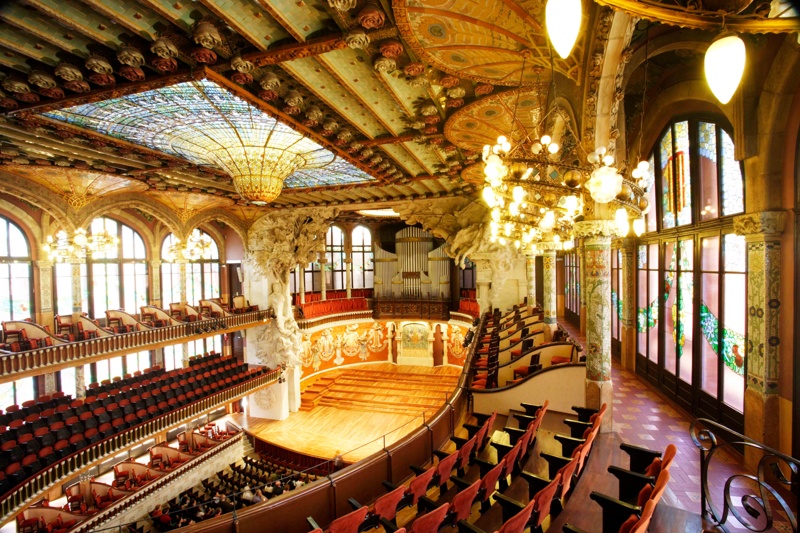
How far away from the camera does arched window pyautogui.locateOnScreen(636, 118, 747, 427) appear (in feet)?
17.2

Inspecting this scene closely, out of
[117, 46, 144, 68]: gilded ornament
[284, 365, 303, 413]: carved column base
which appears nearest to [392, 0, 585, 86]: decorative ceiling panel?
[117, 46, 144, 68]: gilded ornament

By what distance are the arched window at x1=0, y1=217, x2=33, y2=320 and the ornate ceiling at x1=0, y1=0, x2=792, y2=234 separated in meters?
4.51

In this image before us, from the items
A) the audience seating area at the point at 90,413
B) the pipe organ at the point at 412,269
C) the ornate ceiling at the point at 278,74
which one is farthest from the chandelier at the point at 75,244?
the pipe organ at the point at 412,269

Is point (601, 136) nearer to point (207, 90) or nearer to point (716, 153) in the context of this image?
point (716, 153)

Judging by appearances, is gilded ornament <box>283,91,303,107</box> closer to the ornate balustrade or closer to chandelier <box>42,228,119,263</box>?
chandelier <box>42,228,119,263</box>

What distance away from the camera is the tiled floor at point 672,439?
3852mm

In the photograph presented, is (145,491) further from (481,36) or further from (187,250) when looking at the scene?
(481,36)

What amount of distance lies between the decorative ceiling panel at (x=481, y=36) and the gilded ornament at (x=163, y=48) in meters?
2.48

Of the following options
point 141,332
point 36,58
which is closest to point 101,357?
point 141,332

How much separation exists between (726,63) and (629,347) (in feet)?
28.5

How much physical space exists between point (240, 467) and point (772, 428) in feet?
46.4

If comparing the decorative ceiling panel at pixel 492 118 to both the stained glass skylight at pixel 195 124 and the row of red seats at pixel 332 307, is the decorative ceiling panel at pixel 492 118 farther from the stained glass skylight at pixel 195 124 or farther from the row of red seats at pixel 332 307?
the row of red seats at pixel 332 307

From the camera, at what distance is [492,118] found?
6.44 meters

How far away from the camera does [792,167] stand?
13.6ft
